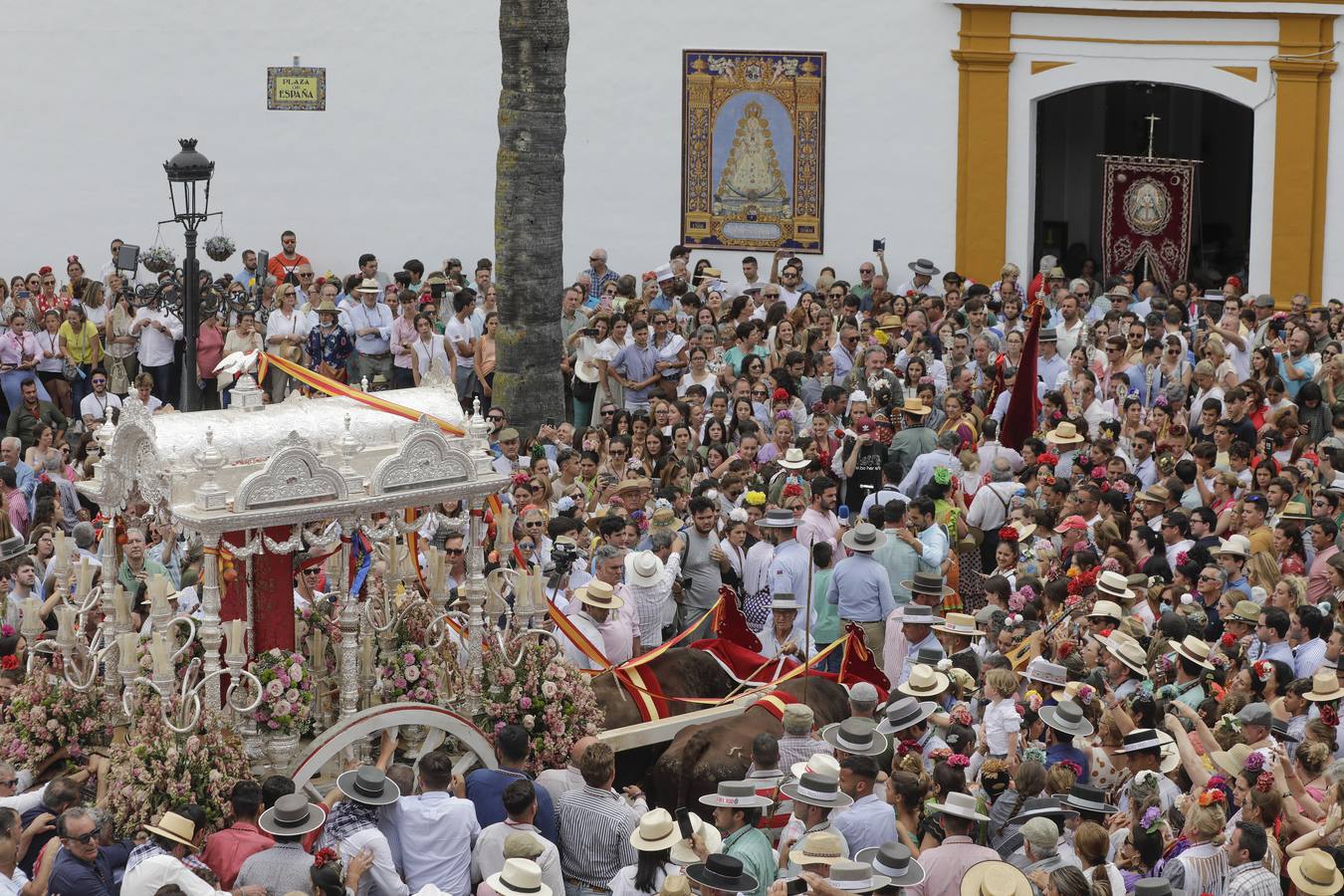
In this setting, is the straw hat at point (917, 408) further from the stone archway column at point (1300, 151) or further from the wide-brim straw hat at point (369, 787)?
the wide-brim straw hat at point (369, 787)

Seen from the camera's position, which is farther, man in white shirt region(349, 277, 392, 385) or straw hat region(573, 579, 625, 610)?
man in white shirt region(349, 277, 392, 385)

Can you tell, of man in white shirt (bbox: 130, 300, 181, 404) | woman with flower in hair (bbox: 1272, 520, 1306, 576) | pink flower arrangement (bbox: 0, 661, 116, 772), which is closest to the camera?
pink flower arrangement (bbox: 0, 661, 116, 772)

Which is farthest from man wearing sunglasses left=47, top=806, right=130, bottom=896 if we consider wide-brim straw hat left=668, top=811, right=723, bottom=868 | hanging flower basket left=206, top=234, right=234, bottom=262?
hanging flower basket left=206, top=234, right=234, bottom=262

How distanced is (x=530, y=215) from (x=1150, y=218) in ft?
29.4

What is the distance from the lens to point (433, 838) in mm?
10047

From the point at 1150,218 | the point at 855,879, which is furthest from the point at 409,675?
the point at 1150,218

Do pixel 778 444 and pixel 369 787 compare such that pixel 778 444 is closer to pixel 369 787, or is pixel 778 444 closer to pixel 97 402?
pixel 97 402

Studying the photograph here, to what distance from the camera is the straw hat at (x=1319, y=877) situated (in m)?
9.01

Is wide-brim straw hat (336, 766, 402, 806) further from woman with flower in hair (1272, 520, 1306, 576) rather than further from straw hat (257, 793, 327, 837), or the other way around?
woman with flower in hair (1272, 520, 1306, 576)

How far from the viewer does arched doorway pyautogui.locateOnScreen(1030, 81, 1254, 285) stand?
2730 cm

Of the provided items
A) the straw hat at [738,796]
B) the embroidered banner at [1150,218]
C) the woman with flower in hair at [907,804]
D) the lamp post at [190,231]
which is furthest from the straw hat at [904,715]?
the embroidered banner at [1150,218]

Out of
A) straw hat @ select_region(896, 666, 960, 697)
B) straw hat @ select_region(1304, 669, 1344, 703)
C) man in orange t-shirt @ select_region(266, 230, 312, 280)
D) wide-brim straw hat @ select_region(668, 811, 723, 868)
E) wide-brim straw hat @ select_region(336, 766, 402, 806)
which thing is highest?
man in orange t-shirt @ select_region(266, 230, 312, 280)

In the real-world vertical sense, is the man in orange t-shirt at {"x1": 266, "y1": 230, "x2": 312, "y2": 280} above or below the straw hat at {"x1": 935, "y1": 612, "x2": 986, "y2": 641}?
above

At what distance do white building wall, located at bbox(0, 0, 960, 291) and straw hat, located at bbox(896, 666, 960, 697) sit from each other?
1236 centimetres
